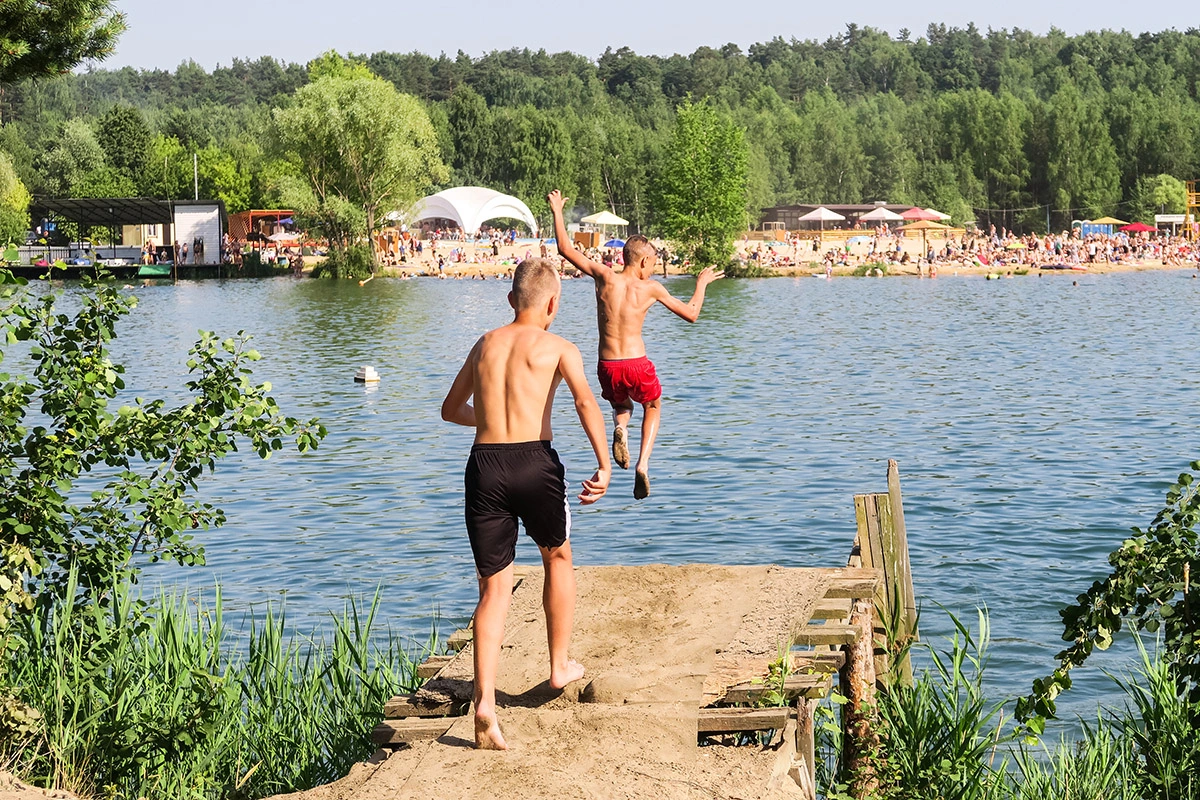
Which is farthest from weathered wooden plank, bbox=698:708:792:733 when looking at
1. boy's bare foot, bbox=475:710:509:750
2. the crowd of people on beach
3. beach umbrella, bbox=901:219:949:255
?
beach umbrella, bbox=901:219:949:255

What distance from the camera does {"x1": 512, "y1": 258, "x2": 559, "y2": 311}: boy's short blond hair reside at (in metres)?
6.52

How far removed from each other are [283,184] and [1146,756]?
74.2 metres

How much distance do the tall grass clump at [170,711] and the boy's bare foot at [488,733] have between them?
2.17 metres

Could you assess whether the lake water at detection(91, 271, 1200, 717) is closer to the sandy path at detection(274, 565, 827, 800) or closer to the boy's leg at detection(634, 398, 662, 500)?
the boy's leg at detection(634, 398, 662, 500)

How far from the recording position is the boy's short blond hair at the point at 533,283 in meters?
6.52

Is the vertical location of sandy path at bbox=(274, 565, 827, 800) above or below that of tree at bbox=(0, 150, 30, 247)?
below

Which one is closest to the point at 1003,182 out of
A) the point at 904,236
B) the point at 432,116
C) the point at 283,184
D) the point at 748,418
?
the point at 904,236

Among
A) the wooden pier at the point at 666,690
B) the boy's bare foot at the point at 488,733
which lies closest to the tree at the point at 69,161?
the wooden pier at the point at 666,690

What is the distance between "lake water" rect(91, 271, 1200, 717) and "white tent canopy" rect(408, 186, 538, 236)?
4742cm

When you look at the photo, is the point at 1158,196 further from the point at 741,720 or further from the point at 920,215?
the point at 741,720

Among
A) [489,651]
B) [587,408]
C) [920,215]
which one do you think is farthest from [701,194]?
[489,651]

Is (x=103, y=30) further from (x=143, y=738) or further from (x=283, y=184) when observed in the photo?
(x=283, y=184)

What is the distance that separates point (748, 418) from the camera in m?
29.0

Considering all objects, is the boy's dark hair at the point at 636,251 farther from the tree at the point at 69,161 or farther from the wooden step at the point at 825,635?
the tree at the point at 69,161
